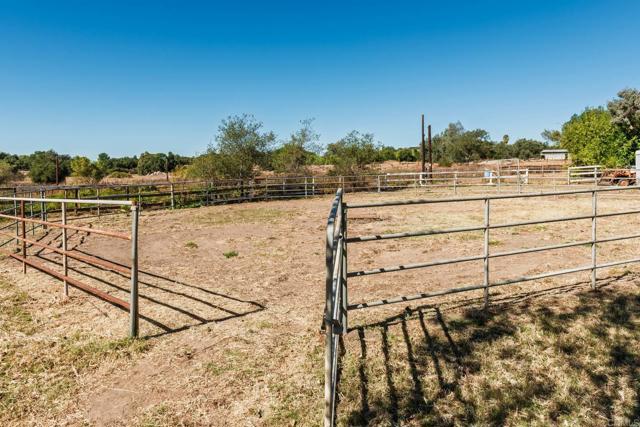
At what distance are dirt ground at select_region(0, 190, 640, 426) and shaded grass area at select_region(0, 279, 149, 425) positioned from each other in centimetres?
1

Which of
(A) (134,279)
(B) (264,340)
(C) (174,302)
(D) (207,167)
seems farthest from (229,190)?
(B) (264,340)

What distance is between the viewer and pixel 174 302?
5332 millimetres

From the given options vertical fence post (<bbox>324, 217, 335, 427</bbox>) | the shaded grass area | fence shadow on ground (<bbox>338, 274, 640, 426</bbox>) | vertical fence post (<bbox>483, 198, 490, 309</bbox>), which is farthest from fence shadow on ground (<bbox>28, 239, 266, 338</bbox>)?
vertical fence post (<bbox>483, 198, 490, 309</bbox>)

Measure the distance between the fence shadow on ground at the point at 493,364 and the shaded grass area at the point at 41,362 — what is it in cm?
226

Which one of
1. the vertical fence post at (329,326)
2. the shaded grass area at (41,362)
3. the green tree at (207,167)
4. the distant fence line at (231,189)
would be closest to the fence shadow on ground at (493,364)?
the vertical fence post at (329,326)

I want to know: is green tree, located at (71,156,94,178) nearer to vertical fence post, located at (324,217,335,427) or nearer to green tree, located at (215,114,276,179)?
green tree, located at (215,114,276,179)

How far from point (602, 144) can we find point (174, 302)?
36.2 metres

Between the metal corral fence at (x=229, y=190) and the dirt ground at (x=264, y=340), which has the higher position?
the metal corral fence at (x=229, y=190)

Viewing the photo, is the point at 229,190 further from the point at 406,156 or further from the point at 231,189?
the point at 406,156

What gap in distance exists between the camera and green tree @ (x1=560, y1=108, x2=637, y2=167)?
29.5m

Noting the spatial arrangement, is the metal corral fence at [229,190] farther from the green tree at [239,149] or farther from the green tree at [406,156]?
the green tree at [406,156]

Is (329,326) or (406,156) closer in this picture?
(329,326)

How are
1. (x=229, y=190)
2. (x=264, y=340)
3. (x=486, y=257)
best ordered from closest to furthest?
(x=264, y=340)
(x=486, y=257)
(x=229, y=190)

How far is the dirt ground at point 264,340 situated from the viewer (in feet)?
9.60
